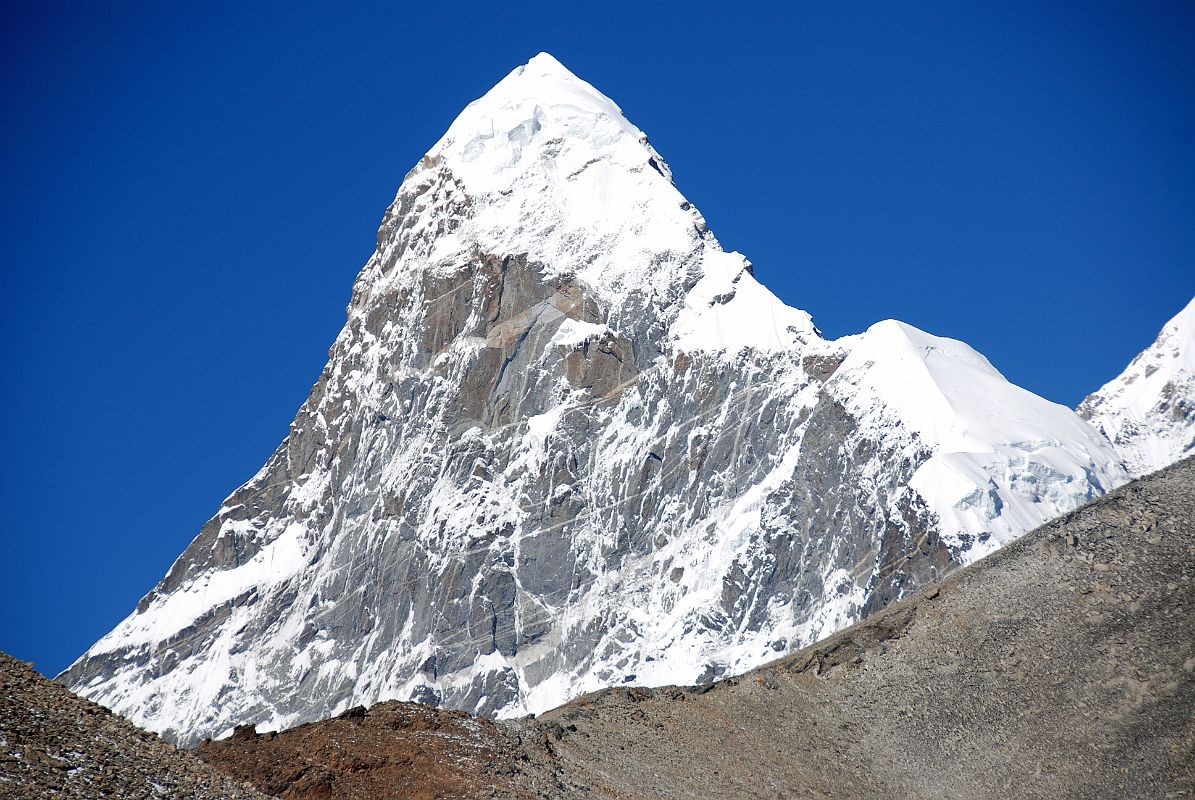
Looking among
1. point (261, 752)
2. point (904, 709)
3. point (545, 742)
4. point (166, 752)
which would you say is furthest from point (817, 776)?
point (166, 752)

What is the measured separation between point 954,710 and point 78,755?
45153 millimetres

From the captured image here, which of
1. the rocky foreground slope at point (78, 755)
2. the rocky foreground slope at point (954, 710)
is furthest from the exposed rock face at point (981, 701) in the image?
the rocky foreground slope at point (78, 755)

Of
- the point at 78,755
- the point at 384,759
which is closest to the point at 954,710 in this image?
the point at 384,759

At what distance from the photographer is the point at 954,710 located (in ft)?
252

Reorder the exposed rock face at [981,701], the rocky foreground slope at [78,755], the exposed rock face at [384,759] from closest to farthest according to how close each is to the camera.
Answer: the rocky foreground slope at [78,755] → the exposed rock face at [384,759] → the exposed rock face at [981,701]

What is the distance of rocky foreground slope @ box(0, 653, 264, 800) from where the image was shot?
41.8 metres

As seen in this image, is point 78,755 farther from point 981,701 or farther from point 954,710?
point 981,701

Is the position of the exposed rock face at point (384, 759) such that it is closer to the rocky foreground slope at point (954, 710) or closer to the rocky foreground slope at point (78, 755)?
the rocky foreground slope at point (954, 710)

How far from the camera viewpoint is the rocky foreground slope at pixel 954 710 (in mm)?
66438

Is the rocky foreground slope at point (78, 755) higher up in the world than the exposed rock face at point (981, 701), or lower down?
lower down

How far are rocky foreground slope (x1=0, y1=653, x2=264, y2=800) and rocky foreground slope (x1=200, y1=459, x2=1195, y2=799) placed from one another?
539 inches

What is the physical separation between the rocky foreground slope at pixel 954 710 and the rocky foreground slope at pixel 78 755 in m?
13.7

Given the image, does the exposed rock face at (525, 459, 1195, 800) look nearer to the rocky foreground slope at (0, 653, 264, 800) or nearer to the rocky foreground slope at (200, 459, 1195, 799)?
the rocky foreground slope at (200, 459, 1195, 799)

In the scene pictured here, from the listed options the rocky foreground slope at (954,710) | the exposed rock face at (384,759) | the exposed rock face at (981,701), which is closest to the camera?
the exposed rock face at (384,759)
